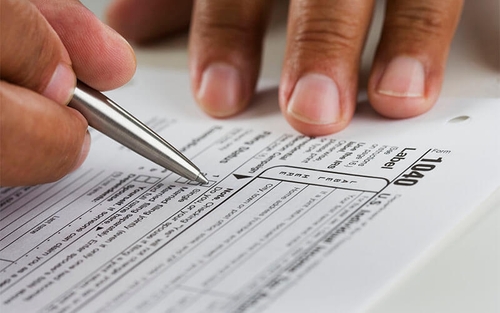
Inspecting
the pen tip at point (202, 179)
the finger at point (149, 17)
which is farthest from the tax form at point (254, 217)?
the finger at point (149, 17)

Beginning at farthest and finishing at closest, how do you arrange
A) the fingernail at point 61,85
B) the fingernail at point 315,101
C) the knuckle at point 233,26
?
1. the knuckle at point 233,26
2. the fingernail at point 315,101
3. the fingernail at point 61,85

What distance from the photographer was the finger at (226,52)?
689 mm

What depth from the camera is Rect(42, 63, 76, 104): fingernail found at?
18.8 inches

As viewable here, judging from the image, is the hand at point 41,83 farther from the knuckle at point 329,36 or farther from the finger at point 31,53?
the knuckle at point 329,36

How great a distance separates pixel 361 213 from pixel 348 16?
0.87 feet

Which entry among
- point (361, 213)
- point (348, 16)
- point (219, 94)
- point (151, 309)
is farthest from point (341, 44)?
point (151, 309)

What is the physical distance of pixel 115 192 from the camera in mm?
550

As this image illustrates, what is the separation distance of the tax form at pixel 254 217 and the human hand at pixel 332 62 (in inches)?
0.8

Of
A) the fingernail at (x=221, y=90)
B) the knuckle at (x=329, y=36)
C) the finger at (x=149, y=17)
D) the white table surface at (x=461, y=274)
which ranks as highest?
the knuckle at (x=329, y=36)

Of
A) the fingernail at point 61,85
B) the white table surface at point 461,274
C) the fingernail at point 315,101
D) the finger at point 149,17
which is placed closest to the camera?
the white table surface at point 461,274

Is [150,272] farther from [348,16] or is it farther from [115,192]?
[348,16]

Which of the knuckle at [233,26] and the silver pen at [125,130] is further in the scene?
the knuckle at [233,26]

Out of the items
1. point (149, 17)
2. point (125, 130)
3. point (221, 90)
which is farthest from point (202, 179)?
point (149, 17)

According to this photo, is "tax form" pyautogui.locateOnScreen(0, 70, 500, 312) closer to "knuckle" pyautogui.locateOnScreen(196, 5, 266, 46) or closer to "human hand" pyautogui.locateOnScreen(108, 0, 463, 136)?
"human hand" pyautogui.locateOnScreen(108, 0, 463, 136)
